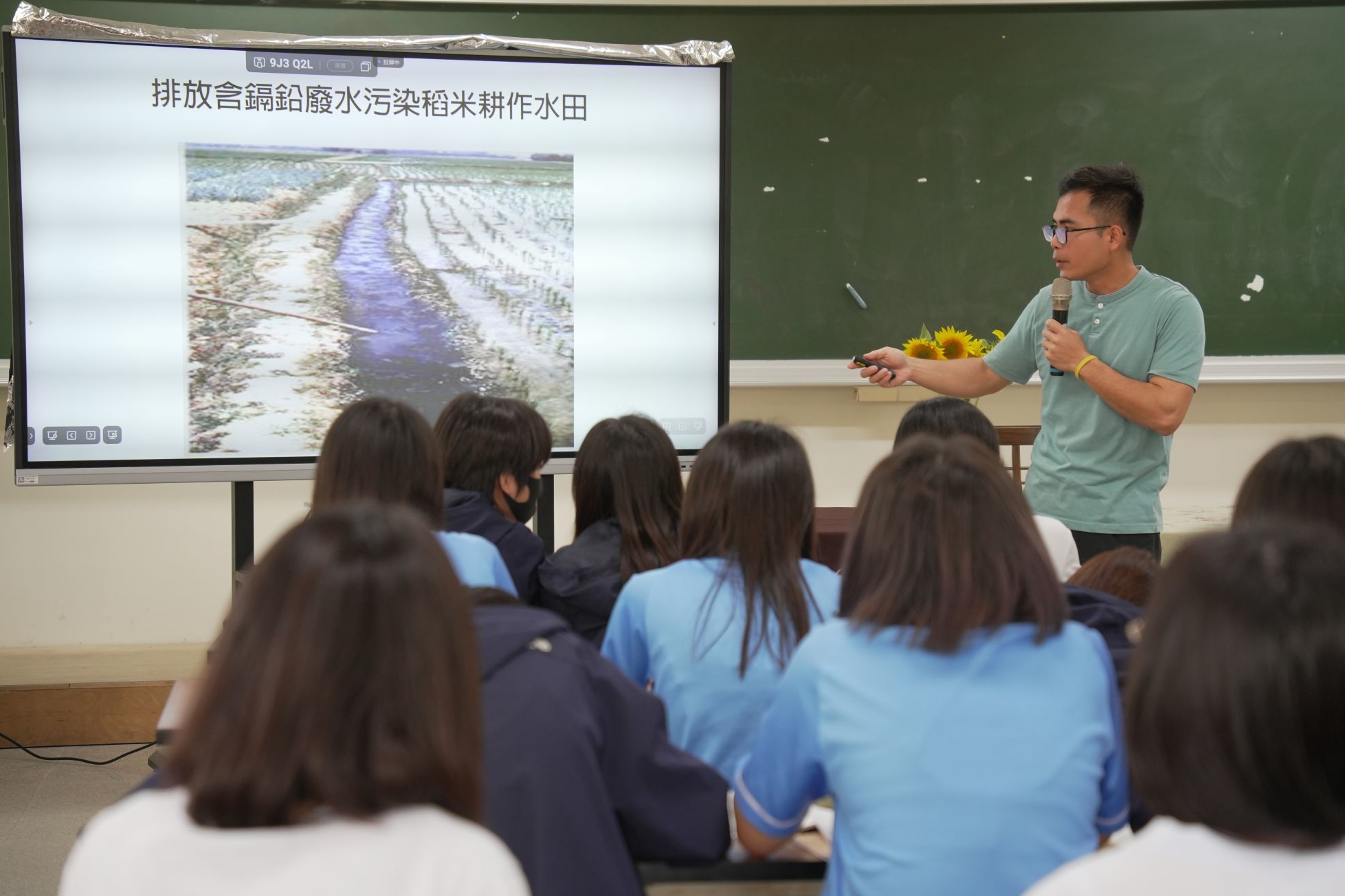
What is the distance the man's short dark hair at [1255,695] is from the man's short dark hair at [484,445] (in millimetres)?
1704

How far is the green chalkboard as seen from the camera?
4.04 metres

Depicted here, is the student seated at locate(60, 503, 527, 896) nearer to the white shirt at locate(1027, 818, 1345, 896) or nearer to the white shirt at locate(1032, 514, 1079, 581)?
the white shirt at locate(1027, 818, 1345, 896)

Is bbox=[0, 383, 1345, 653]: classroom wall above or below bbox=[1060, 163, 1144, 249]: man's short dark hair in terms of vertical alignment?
below

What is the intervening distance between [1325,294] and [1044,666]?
11.9 ft

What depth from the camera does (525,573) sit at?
229 centimetres

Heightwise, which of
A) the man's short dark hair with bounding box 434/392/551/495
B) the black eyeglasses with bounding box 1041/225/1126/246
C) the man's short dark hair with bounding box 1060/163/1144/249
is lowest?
the man's short dark hair with bounding box 434/392/551/495

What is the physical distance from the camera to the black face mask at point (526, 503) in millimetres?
2441

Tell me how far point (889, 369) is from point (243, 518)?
5.70 ft

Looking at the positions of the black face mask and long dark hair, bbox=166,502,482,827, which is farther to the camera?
the black face mask

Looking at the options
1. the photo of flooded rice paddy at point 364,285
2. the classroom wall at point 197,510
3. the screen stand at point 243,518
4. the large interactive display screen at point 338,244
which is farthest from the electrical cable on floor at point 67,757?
the photo of flooded rice paddy at point 364,285

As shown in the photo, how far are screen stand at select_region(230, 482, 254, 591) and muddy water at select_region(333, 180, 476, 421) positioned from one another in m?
0.41

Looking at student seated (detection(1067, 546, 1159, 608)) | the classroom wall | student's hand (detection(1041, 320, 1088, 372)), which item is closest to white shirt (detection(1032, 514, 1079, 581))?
student seated (detection(1067, 546, 1159, 608))

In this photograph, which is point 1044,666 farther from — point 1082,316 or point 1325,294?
point 1325,294

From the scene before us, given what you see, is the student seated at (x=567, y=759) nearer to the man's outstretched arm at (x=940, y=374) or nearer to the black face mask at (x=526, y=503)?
the black face mask at (x=526, y=503)
